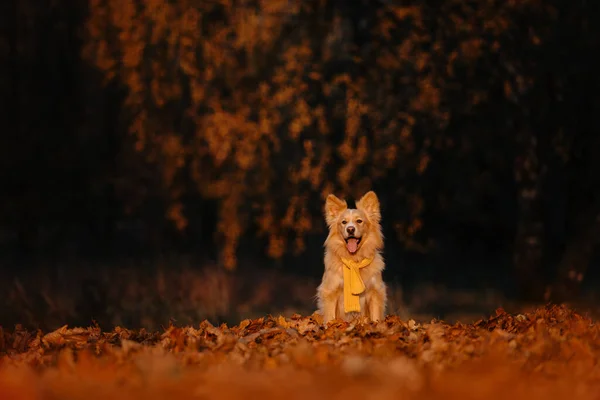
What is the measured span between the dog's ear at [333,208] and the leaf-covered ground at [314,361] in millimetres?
874

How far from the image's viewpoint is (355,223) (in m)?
8.46

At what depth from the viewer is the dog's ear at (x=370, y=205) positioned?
8.66m

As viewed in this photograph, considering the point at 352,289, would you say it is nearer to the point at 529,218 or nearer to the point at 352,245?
the point at 352,245

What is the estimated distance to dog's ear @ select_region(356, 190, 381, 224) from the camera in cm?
866

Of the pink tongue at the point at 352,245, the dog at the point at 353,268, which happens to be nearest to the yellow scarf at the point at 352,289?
the dog at the point at 353,268

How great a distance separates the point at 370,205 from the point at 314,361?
2503 mm

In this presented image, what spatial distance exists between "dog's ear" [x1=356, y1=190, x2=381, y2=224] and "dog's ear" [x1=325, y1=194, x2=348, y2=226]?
5.8 inches

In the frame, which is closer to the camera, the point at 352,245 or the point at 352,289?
the point at 352,289

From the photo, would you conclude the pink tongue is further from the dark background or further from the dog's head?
the dark background

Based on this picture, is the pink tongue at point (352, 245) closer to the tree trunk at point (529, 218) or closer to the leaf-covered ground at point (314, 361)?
the leaf-covered ground at point (314, 361)

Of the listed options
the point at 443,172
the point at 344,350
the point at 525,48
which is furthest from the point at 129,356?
the point at 443,172

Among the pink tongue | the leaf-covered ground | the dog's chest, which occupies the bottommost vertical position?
the leaf-covered ground

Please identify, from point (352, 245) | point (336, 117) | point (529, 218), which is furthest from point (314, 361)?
point (529, 218)

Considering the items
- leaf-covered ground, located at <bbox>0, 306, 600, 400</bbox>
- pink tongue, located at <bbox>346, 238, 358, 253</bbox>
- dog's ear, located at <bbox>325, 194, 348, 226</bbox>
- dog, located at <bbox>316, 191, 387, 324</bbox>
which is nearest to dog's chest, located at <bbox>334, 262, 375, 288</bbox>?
dog, located at <bbox>316, 191, 387, 324</bbox>
